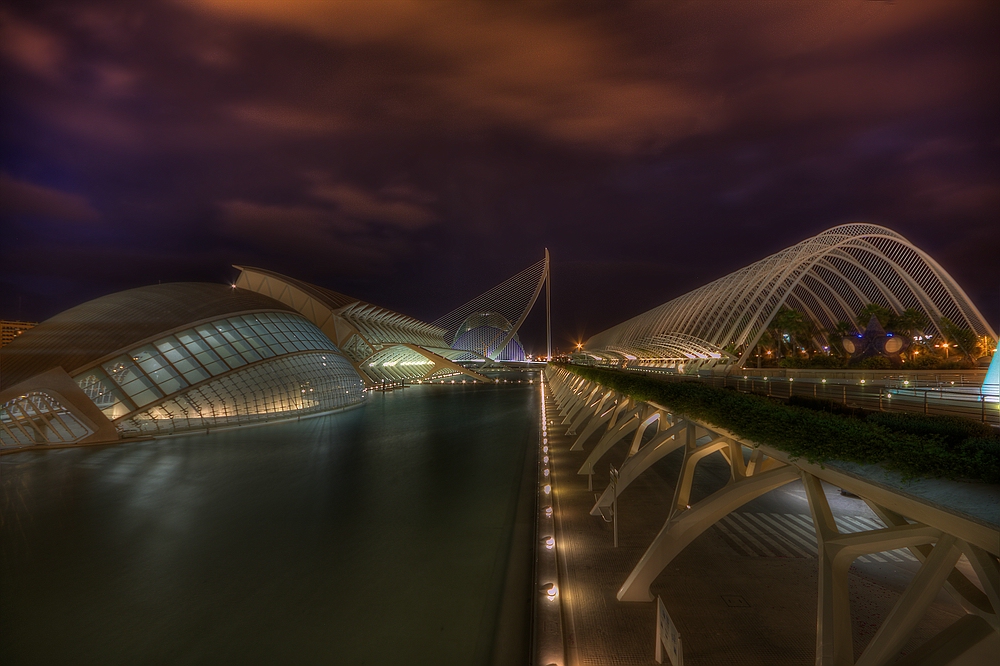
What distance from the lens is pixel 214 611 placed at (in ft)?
27.0

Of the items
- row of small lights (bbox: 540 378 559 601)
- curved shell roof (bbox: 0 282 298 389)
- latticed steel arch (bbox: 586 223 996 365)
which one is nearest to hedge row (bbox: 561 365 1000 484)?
row of small lights (bbox: 540 378 559 601)

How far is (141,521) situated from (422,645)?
9.63 metres

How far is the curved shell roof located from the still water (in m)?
5.52

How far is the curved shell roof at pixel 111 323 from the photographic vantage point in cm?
2359

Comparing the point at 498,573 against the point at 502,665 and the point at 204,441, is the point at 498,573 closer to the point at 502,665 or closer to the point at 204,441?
the point at 502,665

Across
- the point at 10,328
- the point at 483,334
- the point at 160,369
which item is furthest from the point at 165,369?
the point at 10,328

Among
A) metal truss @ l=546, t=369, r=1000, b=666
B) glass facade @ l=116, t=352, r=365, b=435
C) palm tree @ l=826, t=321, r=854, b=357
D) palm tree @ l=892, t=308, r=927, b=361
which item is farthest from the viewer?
palm tree @ l=826, t=321, r=854, b=357

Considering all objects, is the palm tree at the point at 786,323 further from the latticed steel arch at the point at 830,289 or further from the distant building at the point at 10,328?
the distant building at the point at 10,328

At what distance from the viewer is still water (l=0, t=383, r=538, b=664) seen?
738 centimetres

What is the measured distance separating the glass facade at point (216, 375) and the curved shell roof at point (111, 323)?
817mm

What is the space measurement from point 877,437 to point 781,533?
7.72 meters

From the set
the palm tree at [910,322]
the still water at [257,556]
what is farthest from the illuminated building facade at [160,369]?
the palm tree at [910,322]

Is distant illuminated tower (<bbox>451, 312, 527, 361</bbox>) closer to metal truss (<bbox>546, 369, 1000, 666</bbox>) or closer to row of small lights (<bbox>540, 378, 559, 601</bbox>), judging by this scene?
row of small lights (<bbox>540, 378, 559, 601</bbox>)

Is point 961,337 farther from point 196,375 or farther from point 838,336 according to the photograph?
point 196,375
